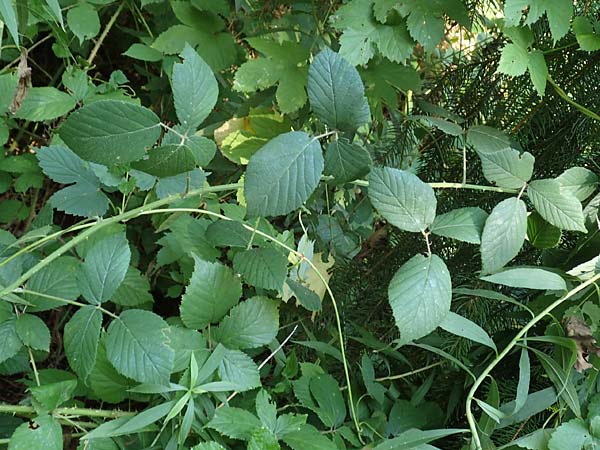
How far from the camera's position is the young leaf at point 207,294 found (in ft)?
2.10

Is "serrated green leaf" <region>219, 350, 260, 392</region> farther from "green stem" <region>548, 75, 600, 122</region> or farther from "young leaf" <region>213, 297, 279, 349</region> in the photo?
"green stem" <region>548, 75, 600, 122</region>

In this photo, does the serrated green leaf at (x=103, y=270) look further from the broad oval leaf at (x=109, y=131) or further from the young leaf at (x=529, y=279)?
the young leaf at (x=529, y=279)

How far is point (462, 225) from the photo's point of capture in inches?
22.3

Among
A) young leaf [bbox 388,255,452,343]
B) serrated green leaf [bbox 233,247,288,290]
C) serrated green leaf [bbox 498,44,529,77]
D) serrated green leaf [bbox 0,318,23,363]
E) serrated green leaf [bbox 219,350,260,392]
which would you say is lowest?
serrated green leaf [bbox 0,318,23,363]

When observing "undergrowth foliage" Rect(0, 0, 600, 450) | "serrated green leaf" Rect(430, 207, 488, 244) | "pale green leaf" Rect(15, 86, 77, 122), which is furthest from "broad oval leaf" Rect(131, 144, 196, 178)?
"pale green leaf" Rect(15, 86, 77, 122)

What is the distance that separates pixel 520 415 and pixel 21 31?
0.92 meters

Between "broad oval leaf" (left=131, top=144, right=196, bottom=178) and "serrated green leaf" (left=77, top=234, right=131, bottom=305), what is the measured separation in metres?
0.12

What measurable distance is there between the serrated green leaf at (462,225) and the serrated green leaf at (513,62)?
0.59ft

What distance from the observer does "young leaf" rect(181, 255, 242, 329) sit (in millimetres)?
639

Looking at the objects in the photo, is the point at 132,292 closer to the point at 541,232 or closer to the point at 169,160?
the point at 169,160

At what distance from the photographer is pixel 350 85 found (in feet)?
1.68

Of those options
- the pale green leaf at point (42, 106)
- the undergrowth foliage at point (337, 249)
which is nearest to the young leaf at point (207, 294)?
the undergrowth foliage at point (337, 249)

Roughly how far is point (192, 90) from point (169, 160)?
7cm

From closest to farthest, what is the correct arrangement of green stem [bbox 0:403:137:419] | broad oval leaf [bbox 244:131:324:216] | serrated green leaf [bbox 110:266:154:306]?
broad oval leaf [bbox 244:131:324:216]
green stem [bbox 0:403:137:419]
serrated green leaf [bbox 110:266:154:306]
